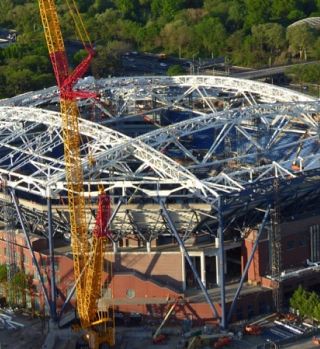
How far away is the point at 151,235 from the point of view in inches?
1978

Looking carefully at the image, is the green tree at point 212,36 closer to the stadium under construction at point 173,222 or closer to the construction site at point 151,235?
the stadium under construction at point 173,222

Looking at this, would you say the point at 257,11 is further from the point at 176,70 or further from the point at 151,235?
the point at 151,235

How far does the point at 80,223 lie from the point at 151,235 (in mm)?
4006

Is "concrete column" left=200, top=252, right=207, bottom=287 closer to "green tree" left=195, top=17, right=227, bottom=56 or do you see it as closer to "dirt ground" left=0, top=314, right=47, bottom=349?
"dirt ground" left=0, top=314, right=47, bottom=349

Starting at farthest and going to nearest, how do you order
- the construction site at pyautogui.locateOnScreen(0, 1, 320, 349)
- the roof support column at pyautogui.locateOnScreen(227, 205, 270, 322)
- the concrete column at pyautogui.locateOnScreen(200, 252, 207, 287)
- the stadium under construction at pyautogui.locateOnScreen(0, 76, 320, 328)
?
the concrete column at pyautogui.locateOnScreen(200, 252, 207, 287) → the stadium under construction at pyautogui.locateOnScreen(0, 76, 320, 328) → the roof support column at pyautogui.locateOnScreen(227, 205, 270, 322) → the construction site at pyautogui.locateOnScreen(0, 1, 320, 349)

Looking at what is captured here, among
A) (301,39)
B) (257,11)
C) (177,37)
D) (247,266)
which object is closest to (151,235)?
(247,266)

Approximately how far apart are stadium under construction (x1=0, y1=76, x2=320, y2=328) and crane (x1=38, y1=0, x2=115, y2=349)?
99 cm

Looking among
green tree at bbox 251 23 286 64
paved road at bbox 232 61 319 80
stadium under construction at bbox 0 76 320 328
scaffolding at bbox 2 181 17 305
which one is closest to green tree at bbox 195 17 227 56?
green tree at bbox 251 23 286 64

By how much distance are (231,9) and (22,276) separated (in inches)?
2638

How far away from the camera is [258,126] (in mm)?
59438

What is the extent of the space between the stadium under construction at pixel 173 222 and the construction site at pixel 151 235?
0.20 ft

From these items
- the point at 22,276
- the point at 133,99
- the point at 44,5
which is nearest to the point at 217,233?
the point at 22,276

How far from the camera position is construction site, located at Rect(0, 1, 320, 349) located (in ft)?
154

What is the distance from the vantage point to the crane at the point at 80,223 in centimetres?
4581
